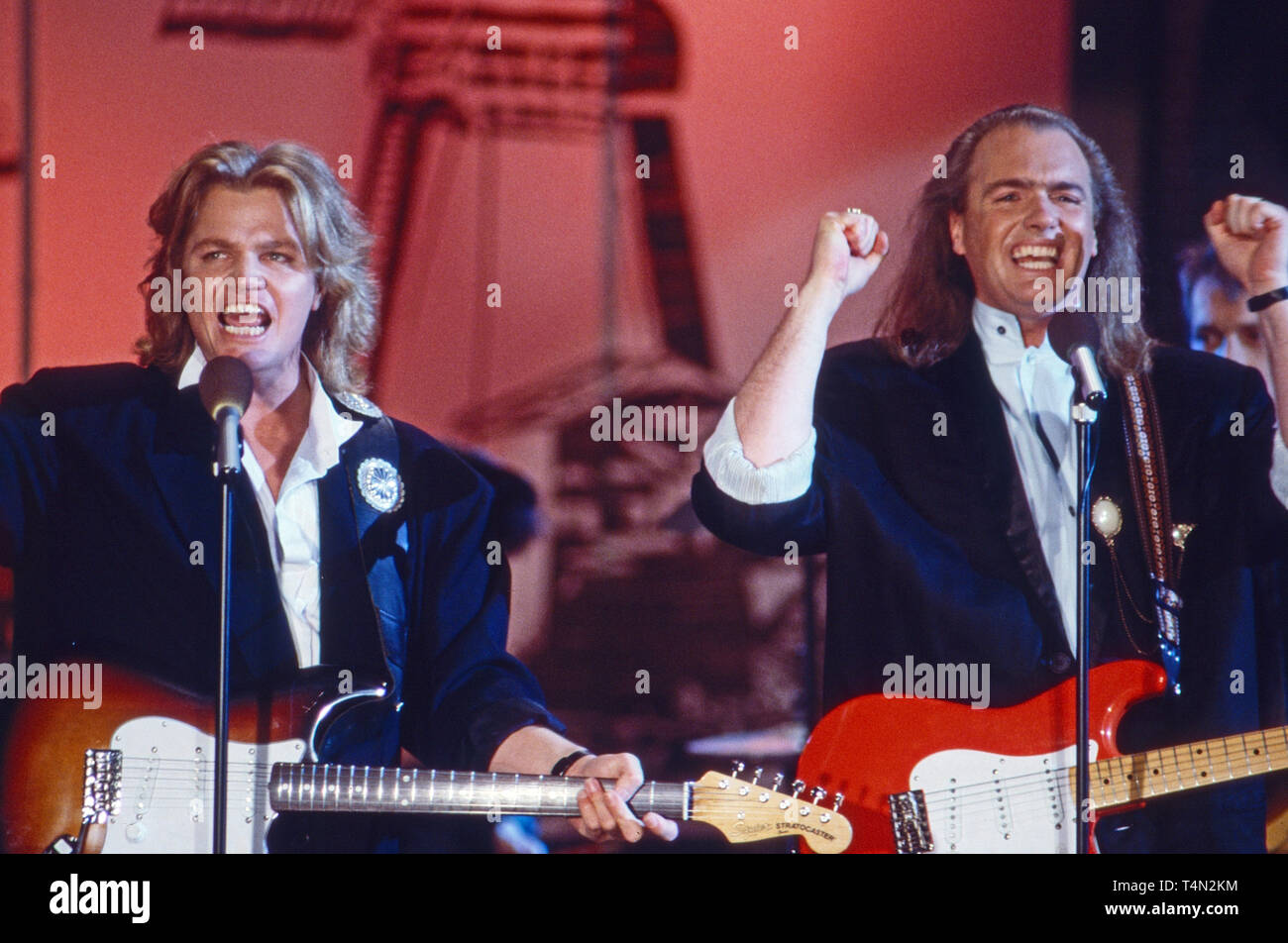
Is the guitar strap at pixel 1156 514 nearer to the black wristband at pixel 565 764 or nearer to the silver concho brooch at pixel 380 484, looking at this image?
the black wristband at pixel 565 764

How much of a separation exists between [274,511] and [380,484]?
0.25 metres

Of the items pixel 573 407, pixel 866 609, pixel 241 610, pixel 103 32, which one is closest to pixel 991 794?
pixel 866 609

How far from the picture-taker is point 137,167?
3.34 meters

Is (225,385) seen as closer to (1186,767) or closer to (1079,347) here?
(1079,347)

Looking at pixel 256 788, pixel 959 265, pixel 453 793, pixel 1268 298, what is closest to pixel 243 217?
pixel 256 788

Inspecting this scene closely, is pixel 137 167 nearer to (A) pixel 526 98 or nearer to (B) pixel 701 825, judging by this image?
(A) pixel 526 98

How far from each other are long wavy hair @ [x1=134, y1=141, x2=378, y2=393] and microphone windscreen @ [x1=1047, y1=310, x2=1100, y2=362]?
5.16ft

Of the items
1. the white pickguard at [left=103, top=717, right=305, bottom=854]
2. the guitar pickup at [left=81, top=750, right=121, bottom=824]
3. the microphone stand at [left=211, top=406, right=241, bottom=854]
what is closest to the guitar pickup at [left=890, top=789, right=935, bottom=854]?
the white pickguard at [left=103, top=717, right=305, bottom=854]

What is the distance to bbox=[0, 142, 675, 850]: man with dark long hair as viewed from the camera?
312 cm

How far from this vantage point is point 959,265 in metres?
3.41

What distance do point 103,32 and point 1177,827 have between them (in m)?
3.17

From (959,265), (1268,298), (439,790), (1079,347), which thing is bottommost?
(439,790)

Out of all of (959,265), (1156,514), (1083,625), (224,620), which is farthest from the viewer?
(959,265)

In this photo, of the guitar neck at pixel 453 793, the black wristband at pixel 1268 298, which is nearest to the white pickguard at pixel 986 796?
the guitar neck at pixel 453 793
